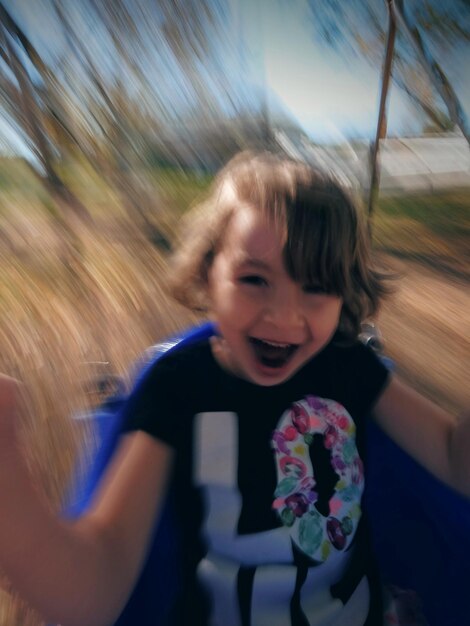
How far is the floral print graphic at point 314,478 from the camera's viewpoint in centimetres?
61

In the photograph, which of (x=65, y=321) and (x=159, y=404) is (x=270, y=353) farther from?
(x=65, y=321)

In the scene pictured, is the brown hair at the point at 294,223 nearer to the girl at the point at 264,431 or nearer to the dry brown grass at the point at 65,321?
the girl at the point at 264,431

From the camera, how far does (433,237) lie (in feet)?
2.75

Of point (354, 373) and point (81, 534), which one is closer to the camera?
point (81, 534)

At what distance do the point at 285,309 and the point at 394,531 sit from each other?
1.25ft

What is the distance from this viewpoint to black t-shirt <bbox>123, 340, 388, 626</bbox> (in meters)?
0.59

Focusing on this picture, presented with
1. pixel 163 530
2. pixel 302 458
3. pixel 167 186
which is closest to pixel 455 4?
pixel 167 186

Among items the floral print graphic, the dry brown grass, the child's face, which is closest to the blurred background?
the dry brown grass

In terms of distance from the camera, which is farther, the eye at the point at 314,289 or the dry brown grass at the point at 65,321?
the dry brown grass at the point at 65,321

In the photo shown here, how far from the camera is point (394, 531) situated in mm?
794

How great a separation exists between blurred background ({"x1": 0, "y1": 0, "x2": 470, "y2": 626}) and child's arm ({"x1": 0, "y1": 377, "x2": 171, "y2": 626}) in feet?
0.68

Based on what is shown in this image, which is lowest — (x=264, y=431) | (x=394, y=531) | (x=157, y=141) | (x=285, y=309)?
(x=394, y=531)

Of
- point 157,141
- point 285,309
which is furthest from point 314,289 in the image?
point 157,141

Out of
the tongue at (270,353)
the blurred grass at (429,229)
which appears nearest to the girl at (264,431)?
the tongue at (270,353)
